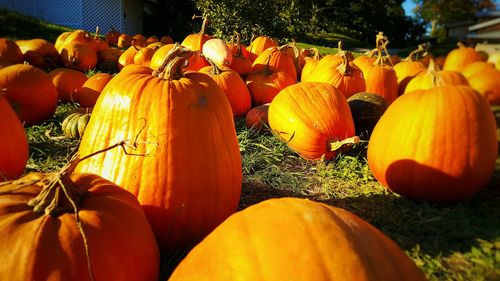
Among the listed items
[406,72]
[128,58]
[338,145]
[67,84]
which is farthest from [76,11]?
[338,145]

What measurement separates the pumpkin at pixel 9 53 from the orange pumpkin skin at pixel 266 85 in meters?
3.49

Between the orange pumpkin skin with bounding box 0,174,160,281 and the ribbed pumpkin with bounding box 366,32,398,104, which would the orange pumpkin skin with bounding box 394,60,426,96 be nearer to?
the ribbed pumpkin with bounding box 366,32,398,104

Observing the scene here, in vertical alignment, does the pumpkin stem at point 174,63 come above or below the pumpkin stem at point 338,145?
above

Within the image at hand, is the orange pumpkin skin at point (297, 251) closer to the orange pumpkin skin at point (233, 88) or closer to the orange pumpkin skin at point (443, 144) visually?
the orange pumpkin skin at point (443, 144)

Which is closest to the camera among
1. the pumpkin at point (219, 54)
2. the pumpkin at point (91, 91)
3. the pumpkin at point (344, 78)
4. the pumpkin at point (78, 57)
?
the pumpkin at point (344, 78)

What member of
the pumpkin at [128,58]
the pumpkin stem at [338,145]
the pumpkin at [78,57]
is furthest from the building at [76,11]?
the pumpkin stem at [338,145]

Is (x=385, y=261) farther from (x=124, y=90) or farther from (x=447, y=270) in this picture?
(x=124, y=90)

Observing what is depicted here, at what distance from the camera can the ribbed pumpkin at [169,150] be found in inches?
62.6

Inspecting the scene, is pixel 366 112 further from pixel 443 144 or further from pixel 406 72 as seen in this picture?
pixel 406 72

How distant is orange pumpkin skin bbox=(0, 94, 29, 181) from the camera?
212cm

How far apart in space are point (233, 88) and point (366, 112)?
123cm

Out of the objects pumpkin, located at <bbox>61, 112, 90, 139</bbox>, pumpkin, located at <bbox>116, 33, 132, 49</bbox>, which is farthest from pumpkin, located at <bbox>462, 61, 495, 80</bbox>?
pumpkin, located at <bbox>116, 33, 132, 49</bbox>

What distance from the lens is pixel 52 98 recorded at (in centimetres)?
364

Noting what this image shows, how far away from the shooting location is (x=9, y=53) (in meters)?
5.58
